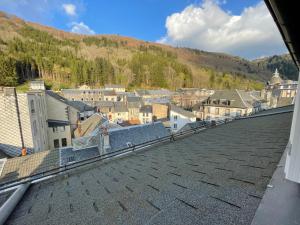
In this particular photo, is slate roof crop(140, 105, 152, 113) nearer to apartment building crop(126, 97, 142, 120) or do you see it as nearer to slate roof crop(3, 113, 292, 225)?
apartment building crop(126, 97, 142, 120)

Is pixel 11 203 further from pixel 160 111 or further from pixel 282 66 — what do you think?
pixel 282 66

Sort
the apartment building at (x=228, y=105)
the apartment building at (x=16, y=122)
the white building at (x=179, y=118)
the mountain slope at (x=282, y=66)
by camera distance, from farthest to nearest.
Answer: the mountain slope at (x=282, y=66)
the white building at (x=179, y=118)
the apartment building at (x=228, y=105)
the apartment building at (x=16, y=122)

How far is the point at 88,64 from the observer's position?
268ft

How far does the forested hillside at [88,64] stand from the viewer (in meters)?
69.0

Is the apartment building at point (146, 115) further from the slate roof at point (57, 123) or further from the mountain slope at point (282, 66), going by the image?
the mountain slope at point (282, 66)

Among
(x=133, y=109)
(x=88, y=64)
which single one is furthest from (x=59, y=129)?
(x=88, y=64)

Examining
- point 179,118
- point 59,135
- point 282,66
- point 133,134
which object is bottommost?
point 59,135

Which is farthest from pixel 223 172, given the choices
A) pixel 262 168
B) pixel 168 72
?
pixel 168 72

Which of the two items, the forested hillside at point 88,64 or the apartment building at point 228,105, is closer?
the apartment building at point 228,105

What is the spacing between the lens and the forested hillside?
226 ft

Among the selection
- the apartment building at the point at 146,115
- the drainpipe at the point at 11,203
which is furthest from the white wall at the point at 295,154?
the apartment building at the point at 146,115

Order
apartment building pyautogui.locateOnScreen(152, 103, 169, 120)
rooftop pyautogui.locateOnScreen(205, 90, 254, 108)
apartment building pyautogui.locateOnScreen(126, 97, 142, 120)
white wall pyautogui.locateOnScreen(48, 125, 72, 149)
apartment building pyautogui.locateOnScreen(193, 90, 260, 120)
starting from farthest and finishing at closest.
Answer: apartment building pyautogui.locateOnScreen(126, 97, 142, 120), apartment building pyautogui.locateOnScreen(152, 103, 169, 120), rooftop pyautogui.locateOnScreen(205, 90, 254, 108), apartment building pyautogui.locateOnScreen(193, 90, 260, 120), white wall pyautogui.locateOnScreen(48, 125, 72, 149)

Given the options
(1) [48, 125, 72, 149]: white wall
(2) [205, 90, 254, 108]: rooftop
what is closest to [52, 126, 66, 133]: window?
(1) [48, 125, 72, 149]: white wall

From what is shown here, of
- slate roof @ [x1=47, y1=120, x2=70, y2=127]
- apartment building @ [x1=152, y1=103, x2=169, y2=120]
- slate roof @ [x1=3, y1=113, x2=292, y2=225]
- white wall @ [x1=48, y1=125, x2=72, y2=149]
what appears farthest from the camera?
apartment building @ [x1=152, y1=103, x2=169, y2=120]
